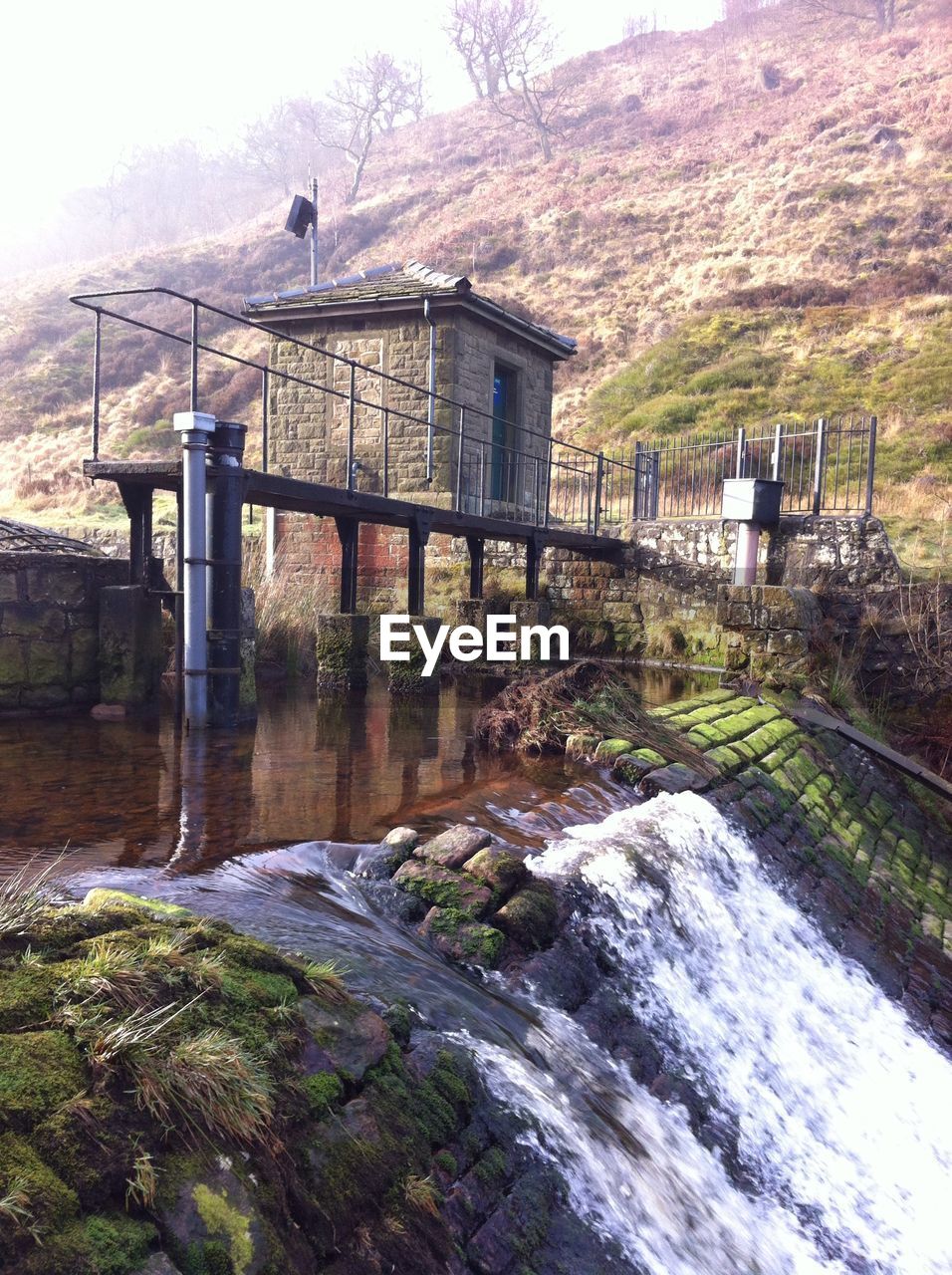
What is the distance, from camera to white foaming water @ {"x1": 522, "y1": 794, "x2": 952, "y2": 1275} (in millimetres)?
3674

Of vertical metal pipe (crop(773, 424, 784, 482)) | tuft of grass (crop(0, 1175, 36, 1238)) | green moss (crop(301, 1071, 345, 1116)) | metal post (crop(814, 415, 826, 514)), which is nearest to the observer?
tuft of grass (crop(0, 1175, 36, 1238))

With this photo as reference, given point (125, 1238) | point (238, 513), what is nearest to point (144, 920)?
point (125, 1238)

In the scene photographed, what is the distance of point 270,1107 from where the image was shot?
2.26 meters

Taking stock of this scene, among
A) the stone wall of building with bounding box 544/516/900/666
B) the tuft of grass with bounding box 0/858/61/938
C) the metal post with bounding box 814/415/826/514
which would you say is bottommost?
the tuft of grass with bounding box 0/858/61/938

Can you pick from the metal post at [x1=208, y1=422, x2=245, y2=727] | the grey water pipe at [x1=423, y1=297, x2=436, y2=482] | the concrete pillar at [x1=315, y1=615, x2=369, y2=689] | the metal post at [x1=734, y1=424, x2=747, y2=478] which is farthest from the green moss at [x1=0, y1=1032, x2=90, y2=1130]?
the metal post at [x1=734, y1=424, x2=747, y2=478]

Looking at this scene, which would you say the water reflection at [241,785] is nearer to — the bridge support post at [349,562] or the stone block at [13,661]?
the stone block at [13,661]

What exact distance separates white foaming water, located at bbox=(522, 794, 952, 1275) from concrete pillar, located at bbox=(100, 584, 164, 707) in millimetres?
4663

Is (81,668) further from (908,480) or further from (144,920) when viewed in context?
(908,480)

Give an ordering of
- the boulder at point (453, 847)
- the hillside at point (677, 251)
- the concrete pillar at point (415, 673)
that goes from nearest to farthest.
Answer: the boulder at point (453, 847)
the concrete pillar at point (415, 673)
the hillside at point (677, 251)

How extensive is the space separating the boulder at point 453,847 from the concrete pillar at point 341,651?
5.86m

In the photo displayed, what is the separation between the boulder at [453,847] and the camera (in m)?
4.50

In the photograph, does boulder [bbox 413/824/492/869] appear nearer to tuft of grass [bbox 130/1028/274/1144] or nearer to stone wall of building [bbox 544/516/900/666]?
tuft of grass [bbox 130/1028/274/1144]

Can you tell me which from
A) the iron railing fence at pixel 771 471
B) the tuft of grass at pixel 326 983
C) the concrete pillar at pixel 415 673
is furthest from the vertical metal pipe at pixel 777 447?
the tuft of grass at pixel 326 983

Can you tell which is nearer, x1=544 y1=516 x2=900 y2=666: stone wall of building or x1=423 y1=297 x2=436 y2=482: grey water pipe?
x1=544 y1=516 x2=900 y2=666: stone wall of building
